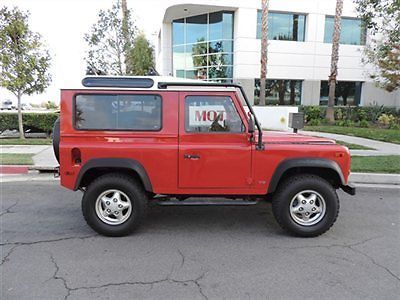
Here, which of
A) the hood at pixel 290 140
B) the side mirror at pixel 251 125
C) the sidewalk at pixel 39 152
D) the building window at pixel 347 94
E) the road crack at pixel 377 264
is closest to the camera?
the road crack at pixel 377 264

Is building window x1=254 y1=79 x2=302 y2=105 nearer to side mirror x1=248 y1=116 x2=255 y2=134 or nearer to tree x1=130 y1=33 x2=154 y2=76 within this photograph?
tree x1=130 y1=33 x2=154 y2=76

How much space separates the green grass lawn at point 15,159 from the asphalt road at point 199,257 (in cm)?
329

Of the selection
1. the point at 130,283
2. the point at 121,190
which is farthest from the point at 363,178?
the point at 130,283

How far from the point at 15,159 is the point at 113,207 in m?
5.76

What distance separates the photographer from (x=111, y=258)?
3.41 metres

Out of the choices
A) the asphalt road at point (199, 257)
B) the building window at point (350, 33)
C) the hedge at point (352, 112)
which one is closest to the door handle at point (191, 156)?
the asphalt road at point (199, 257)

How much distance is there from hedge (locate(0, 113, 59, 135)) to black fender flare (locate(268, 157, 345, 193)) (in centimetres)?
1183

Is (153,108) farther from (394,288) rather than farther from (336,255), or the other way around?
(394,288)

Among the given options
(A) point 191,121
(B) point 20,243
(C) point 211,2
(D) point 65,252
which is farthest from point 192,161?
(C) point 211,2

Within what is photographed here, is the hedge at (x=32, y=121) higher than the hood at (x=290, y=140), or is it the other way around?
the hood at (x=290, y=140)

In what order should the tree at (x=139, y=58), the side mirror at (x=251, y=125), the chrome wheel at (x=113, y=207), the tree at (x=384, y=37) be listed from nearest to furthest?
1. the side mirror at (x=251, y=125)
2. the chrome wheel at (x=113, y=207)
3. the tree at (x=384, y=37)
4. the tree at (x=139, y=58)

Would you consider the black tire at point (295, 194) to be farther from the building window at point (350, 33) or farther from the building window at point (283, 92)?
the building window at point (350, 33)

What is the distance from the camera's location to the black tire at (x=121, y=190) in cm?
389

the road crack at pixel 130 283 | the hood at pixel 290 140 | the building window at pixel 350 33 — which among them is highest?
the building window at pixel 350 33
